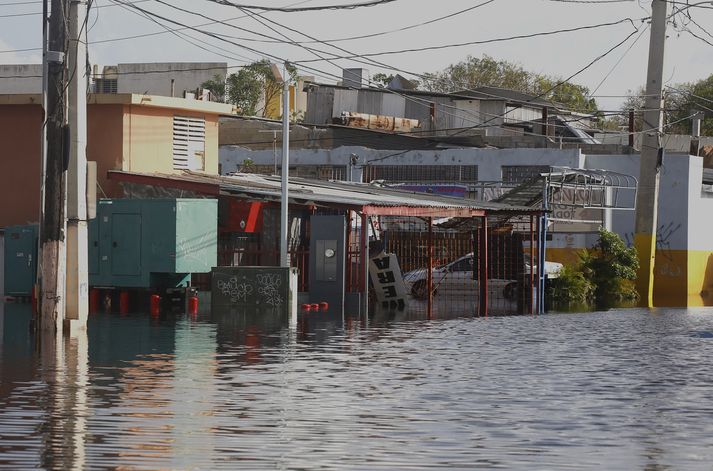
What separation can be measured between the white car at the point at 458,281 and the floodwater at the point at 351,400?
17311 millimetres

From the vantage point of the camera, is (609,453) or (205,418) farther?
(205,418)

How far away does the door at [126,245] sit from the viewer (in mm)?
33031

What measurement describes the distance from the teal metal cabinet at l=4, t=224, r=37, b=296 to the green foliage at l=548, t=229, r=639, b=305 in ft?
54.4

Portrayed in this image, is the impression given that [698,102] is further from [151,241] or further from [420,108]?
[151,241]

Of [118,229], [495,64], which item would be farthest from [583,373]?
[495,64]

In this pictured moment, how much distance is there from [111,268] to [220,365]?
14.8 metres

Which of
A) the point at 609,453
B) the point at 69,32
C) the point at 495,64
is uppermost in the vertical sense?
the point at 495,64

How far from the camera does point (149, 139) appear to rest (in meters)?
37.2

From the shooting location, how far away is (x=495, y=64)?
96.4 meters

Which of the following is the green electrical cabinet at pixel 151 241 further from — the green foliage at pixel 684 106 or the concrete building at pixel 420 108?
the green foliage at pixel 684 106

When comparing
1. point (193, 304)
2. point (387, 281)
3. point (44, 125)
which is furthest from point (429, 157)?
point (44, 125)

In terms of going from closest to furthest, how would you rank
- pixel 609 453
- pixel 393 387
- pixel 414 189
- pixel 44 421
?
pixel 609 453 → pixel 44 421 → pixel 393 387 → pixel 414 189

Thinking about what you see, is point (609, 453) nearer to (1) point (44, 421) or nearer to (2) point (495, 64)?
(1) point (44, 421)

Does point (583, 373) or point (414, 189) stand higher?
point (414, 189)
